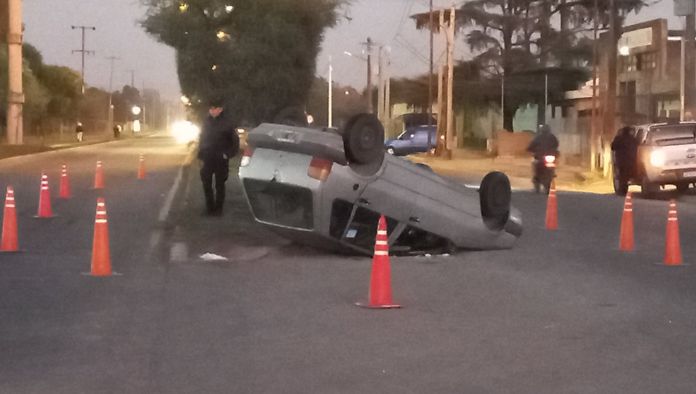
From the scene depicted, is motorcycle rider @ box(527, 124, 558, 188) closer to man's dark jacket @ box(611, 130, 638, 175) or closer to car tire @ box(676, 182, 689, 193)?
man's dark jacket @ box(611, 130, 638, 175)

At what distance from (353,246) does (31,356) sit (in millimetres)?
6237

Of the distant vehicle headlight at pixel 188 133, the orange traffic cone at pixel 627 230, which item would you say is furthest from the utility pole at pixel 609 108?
the orange traffic cone at pixel 627 230

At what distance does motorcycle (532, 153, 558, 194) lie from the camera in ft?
88.3

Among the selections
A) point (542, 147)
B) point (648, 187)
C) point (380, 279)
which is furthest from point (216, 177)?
point (648, 187)

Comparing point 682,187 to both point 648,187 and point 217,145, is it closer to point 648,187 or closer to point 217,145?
point 648,187

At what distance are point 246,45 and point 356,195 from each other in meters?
45.0

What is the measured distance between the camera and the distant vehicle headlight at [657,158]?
2650cm

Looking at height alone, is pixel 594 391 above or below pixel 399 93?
below

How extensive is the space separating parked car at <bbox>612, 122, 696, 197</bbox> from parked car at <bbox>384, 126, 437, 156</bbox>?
98.6ft

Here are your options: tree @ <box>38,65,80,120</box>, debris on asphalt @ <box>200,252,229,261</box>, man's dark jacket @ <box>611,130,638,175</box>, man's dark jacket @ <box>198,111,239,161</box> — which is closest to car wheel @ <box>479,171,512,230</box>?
debris on asphalt @ <box>200,252,229,261</box>

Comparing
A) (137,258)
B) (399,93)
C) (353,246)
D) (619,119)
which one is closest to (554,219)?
(353,246)

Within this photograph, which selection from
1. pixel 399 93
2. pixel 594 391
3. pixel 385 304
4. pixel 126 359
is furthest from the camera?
pixel 399 93

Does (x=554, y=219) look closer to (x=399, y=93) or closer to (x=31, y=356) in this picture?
(x=31, y=356)

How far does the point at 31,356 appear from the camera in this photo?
8148mm
